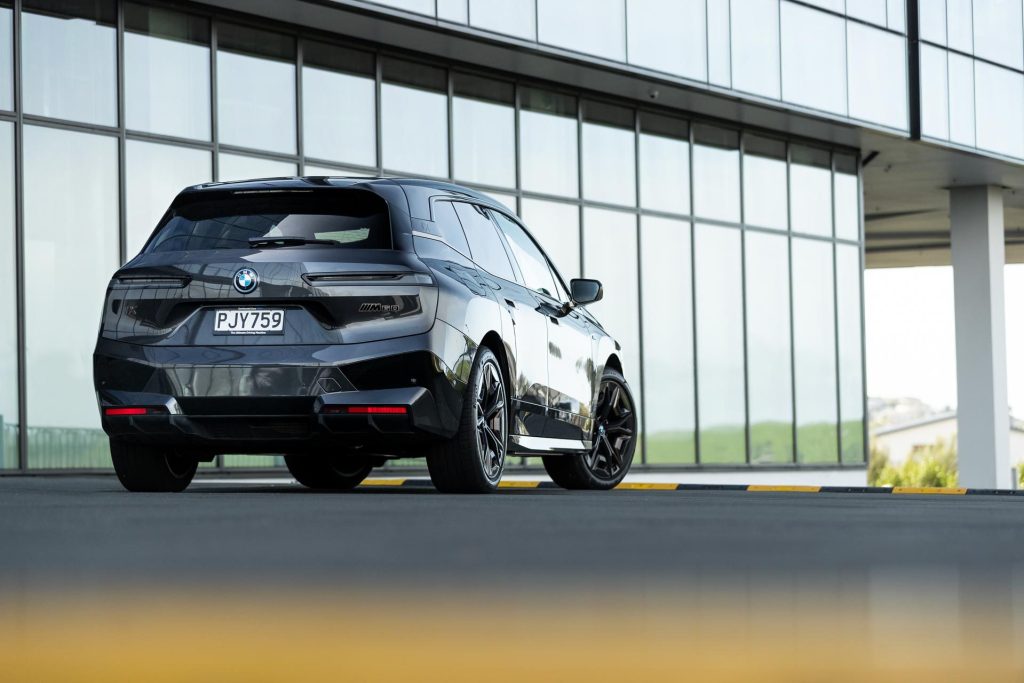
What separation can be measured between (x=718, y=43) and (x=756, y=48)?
89 centimetres

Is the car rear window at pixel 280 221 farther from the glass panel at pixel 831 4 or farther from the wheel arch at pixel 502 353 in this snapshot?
the glass panel at pixel 831 4

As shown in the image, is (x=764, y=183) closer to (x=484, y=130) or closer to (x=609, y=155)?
(x=609, y=155)

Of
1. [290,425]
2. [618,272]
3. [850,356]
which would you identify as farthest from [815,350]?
[290,425]

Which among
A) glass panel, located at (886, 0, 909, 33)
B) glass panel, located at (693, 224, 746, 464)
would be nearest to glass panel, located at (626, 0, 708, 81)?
glass panel, located at (693, 224, 746, 464)

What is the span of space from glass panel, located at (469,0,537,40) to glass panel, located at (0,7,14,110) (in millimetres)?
5645

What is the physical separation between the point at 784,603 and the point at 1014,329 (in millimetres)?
33211

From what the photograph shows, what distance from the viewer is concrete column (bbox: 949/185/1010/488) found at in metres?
31.5

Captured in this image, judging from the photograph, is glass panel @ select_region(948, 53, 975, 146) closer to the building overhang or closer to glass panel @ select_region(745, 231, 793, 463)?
the building overhang

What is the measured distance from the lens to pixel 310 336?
821cm

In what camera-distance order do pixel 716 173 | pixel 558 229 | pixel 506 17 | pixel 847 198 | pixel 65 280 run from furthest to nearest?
pixel 847 198 → pixel 716 173 → pixel 558 229 → pixel 506 17 → pixel 65 280

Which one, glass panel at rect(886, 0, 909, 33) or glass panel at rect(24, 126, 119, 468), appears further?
glass panel at rect(886, 0, 909, 33)

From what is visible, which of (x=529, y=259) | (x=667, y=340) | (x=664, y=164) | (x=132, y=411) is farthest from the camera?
(x=664, y=164)

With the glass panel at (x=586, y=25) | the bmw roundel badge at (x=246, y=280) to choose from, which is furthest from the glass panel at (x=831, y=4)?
the bmw roundel badge at (x=246, y=280)

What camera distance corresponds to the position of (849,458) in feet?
92.5
